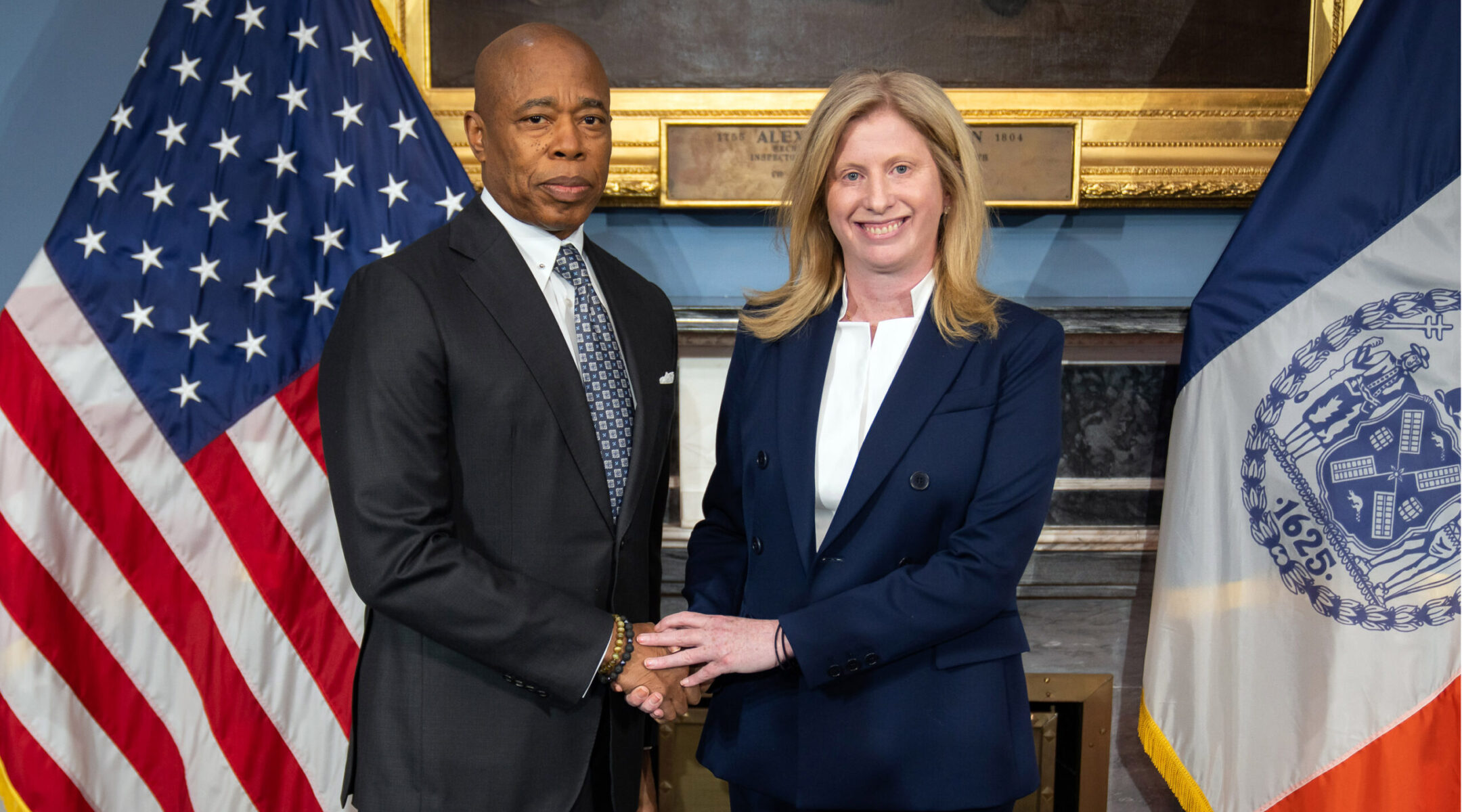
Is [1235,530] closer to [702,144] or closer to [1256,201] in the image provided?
[1256,201]

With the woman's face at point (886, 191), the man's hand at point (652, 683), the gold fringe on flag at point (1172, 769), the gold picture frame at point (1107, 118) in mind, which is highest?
the gold picture frame at point (1107, 118)

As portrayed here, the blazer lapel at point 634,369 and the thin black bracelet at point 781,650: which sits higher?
the blazer lapel at point 634,369

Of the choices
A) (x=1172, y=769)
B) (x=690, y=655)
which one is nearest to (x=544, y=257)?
(x=690, y=655)

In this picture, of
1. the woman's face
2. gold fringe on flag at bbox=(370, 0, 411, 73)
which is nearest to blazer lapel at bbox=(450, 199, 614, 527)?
the woman's face

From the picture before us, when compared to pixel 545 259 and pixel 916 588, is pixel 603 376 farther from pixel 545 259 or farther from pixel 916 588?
pixel 916 588

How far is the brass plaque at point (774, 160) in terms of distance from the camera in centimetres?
259

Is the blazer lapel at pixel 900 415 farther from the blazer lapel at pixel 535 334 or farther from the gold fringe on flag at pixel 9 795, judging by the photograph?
the gold fringe on flag at pixel 9 795

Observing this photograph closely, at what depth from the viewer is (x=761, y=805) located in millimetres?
1603

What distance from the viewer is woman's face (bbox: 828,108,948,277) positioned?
155cm

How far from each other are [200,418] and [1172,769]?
7.64ft

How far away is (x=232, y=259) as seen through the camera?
2223 mm

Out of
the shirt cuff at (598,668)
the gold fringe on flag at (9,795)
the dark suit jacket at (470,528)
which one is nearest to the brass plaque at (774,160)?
the dark suit jacket at (470,528)

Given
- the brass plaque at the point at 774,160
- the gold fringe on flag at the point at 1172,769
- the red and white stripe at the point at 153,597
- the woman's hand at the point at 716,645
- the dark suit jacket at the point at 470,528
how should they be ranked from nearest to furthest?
the dark suit jacket at the point at 470,528
the woman's hand at the point at 716,645
the red and white stripe at the point at 153,597
the gold fringe on flag at the point at 1172,769
the brass plaque at the point at 774,160

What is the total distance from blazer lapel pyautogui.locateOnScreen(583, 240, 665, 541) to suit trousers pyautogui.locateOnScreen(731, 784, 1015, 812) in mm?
483
